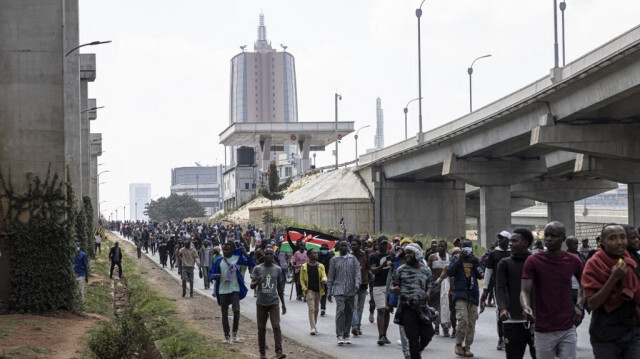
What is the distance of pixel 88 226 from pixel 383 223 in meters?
23.7

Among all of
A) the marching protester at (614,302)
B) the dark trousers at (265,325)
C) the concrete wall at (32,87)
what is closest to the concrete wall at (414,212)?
the concrete wall at (32,87)

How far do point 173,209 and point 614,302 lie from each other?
620 feet

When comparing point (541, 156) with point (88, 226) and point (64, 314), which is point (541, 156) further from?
point (64, 314)

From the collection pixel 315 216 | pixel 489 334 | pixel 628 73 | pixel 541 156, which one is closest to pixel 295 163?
pixel 315 216

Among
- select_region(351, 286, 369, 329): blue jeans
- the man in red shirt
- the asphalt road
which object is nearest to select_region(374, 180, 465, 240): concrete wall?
the asphalt road

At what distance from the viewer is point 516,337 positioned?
9.62 m

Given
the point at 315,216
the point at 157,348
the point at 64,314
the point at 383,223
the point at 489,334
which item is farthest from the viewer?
the point at 315,216

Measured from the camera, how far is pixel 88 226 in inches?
1817

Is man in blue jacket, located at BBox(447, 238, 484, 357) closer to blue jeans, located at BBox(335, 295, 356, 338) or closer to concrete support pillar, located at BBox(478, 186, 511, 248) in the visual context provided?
blue jeans, located at BBox(335, 295, 356, 338)

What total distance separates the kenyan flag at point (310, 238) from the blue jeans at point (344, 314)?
8.94 meters

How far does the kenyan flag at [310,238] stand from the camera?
2552cm

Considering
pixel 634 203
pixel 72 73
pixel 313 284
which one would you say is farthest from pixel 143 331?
pixel 634 203

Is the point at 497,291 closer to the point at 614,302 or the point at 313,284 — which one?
the point at 614,302

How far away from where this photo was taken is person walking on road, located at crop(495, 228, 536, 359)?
9.63 metres
